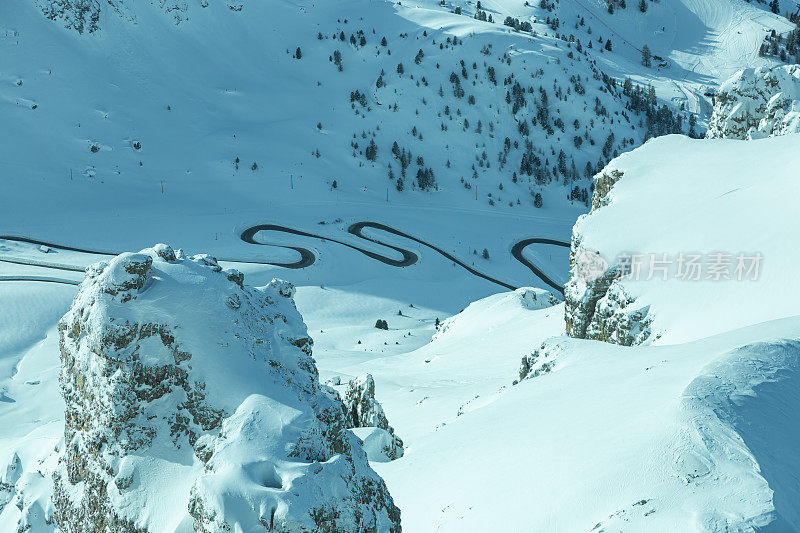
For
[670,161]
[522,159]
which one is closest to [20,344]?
[670,161]

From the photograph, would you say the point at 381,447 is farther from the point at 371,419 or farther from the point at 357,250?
the point at 357,250

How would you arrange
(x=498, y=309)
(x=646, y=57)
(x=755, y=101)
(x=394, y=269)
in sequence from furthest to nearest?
(x=646, y=57)
(x=394, y=269)
(x=755, y=101)
(x=498, y=309)

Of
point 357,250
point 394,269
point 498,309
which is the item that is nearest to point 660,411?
point 498,309

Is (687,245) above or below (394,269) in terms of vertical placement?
above

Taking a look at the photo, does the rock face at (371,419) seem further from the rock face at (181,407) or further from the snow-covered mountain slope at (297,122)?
the snow-covered mountain slope at (297,122)

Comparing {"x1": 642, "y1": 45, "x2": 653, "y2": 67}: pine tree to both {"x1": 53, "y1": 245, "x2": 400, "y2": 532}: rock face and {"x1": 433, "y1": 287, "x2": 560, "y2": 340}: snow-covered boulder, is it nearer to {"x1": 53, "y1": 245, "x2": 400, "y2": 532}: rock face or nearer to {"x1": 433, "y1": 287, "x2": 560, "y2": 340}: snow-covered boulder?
{"x1": 433, "y1": 287, "x2": 560, "y2": 340}: snow-covered boulder

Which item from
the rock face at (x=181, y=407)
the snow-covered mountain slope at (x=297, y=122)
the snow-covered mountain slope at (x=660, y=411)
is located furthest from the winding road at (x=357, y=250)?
the rock face at (x=181, y=407)

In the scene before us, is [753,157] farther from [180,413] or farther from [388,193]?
[388,193]

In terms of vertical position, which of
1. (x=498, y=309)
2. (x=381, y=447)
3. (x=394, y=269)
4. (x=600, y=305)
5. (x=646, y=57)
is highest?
(x=646, y=57)
